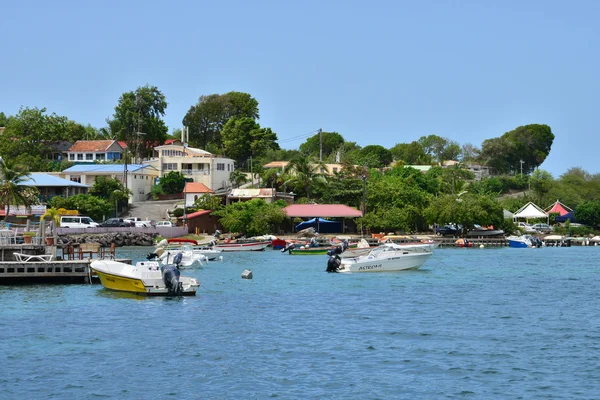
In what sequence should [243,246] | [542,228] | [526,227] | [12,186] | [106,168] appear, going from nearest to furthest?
1. [243,246]
2. [12,186]
3. [106,168]
4. [526,227]
5. [542,228]

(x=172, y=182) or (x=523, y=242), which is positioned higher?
(x=172, y=182)

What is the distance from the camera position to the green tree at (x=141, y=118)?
148 meters

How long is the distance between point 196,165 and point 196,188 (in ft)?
29.6

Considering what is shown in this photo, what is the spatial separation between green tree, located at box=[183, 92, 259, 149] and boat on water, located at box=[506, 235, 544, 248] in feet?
206

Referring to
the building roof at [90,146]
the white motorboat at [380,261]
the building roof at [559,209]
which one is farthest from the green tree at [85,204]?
the building roof at [559,209]

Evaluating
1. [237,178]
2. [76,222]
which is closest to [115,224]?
[76,222]

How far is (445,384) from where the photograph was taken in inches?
1113

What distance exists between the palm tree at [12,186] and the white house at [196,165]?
95.6 ft

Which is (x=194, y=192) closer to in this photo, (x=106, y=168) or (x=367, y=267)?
(x=106, y=168)

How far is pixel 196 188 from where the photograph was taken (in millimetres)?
122688

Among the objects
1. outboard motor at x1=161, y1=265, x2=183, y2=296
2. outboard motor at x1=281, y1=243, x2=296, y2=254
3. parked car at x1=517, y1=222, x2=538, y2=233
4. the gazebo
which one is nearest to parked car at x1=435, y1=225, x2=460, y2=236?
parked car at x1=517, y1=222, x2=538, y2=233

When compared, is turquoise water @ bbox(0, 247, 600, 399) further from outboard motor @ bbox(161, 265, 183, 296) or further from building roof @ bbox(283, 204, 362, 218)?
building roof @ bbox(283, 204, 362, 218)

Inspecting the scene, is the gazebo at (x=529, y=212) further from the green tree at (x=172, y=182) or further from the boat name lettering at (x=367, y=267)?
the boat name lettering at (x=367, y=267)

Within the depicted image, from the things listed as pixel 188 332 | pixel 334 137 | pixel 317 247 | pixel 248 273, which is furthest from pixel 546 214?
pixel 188 332
